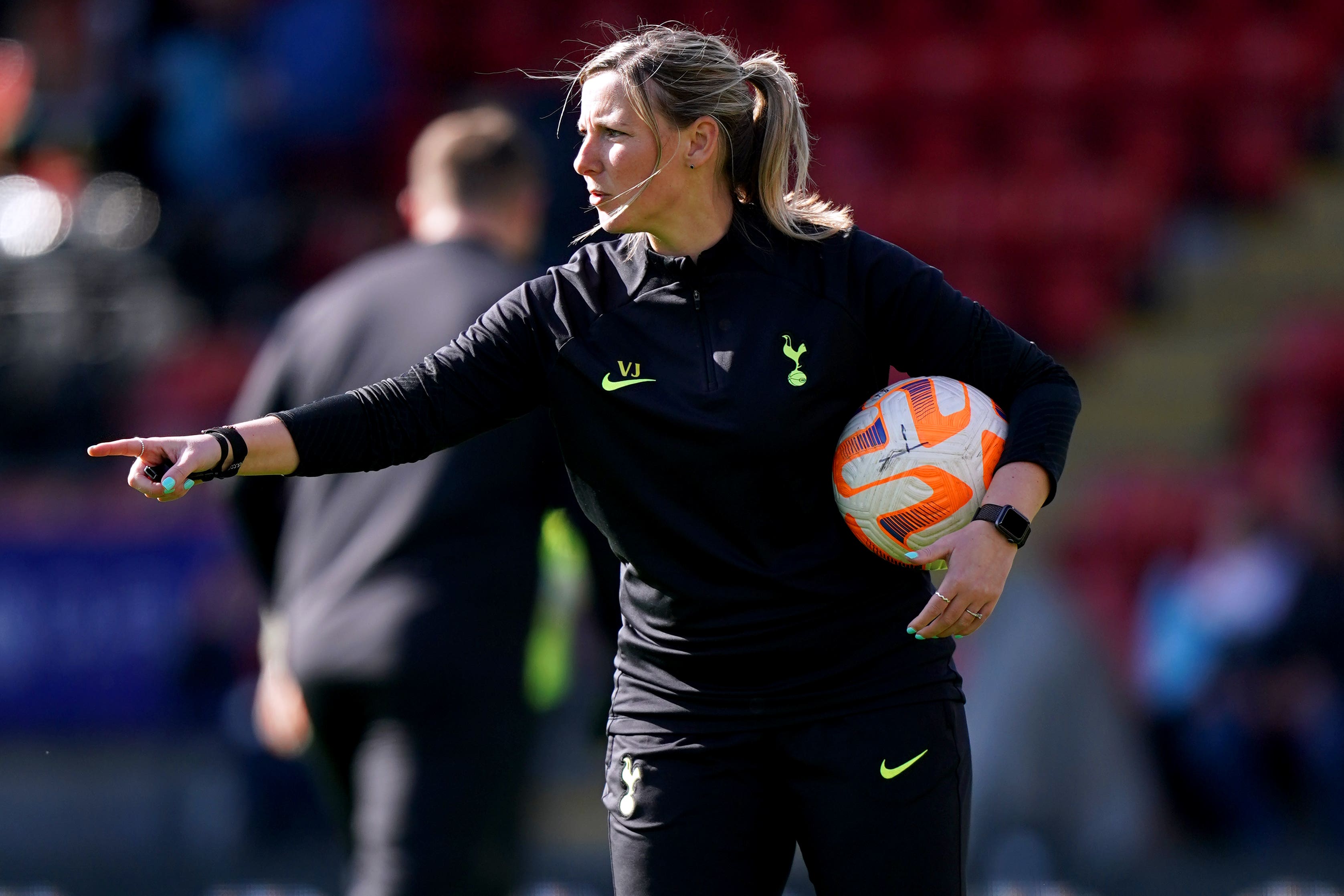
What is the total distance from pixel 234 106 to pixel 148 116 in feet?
1.74

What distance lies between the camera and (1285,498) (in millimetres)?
7719

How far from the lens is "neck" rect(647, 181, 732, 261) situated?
9.75 feet

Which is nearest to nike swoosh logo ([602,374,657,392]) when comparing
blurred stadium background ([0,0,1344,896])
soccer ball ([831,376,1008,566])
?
soccer ball ([831,376,1008,566])

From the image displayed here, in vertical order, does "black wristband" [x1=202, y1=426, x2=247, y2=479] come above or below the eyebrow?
below

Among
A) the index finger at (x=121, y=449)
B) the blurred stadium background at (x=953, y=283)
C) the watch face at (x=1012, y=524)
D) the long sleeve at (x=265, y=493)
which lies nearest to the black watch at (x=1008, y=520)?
the watch face at (x=1012, y=524)

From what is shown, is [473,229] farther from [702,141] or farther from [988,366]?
[988,366]

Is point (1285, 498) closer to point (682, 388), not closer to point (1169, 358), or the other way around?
point (1169, 358)

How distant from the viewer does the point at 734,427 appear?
9.18 feet

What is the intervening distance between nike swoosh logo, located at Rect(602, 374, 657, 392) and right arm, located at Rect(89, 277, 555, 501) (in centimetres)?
14

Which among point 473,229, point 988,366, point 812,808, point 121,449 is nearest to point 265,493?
point 473,229

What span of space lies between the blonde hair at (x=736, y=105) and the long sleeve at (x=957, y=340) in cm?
18

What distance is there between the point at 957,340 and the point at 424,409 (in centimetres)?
99

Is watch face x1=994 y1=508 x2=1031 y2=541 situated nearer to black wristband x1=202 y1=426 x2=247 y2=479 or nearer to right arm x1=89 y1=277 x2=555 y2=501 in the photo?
right arm x1=89 y1=277 x2=555 y2=501

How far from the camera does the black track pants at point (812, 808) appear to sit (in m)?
2.75
